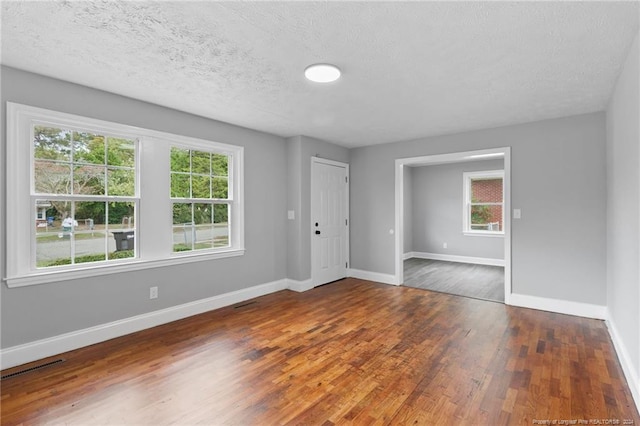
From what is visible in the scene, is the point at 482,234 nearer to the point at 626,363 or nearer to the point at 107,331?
the point at 626,363

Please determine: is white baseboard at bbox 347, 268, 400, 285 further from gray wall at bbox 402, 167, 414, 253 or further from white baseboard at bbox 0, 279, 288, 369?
gray wall at bbox 402, 167, 414, 253

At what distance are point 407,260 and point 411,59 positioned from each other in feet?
20.0

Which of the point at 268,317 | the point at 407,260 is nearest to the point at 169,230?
the point at 268,317

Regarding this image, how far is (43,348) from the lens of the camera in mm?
2717

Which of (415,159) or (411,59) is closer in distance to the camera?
(411,59)

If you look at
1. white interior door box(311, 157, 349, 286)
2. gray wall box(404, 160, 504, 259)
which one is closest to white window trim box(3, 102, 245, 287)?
white interior door box(311, 157, 349, 286)

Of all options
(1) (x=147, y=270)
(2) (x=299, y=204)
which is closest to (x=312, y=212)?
(2) (x=299, y=204)

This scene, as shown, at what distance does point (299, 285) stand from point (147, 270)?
2.26 m

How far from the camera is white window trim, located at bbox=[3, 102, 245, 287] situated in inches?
101

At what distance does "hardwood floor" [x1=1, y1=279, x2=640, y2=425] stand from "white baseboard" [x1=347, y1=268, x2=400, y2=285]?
1.65m

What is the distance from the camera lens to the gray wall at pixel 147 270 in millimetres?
2643

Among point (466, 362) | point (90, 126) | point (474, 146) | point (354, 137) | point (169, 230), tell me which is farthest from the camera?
point (354, 137)

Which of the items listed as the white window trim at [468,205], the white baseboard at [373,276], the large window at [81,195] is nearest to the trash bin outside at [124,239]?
the large window at [81,195]

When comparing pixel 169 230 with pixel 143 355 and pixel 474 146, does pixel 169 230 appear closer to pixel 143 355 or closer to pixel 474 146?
→ pixel 143 355
